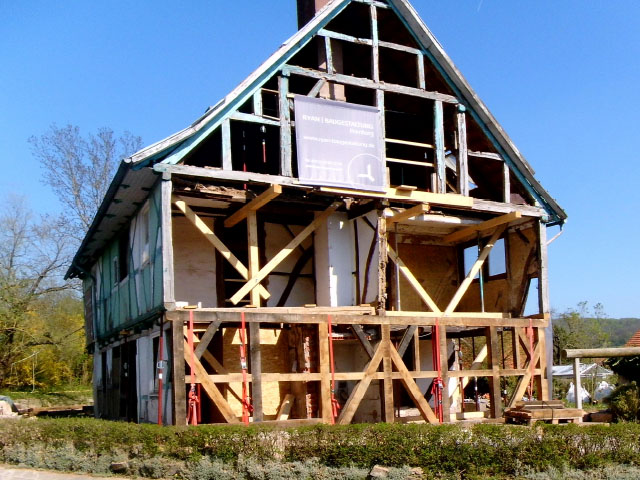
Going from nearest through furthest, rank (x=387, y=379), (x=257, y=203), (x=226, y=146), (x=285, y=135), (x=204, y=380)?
(x=204, y=380) < (x=226, y=146) < (x=257, y=203) < (x=285, y=135) < (x=387, y=379)

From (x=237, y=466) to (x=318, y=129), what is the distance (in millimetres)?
7094

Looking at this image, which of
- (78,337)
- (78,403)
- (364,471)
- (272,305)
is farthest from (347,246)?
(78,337)

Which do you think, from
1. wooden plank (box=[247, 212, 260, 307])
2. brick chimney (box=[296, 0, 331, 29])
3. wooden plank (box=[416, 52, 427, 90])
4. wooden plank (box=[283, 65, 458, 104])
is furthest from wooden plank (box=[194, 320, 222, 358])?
brick chimney (box=[296, 0, 331, 29])

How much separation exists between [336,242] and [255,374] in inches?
166

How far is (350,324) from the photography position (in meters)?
14.9

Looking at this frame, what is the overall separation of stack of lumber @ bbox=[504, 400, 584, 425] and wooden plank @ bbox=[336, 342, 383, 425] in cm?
310

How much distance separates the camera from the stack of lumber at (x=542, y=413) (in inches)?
594

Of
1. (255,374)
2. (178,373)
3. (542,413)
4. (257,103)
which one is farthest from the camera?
(542,413)

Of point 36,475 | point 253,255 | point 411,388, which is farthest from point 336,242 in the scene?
point 36,475

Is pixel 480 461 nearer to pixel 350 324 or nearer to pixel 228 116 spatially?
pixel 350 324

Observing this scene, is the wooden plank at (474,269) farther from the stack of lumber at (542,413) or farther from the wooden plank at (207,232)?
the wooden plank at (207,232)

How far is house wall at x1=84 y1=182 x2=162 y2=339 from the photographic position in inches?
563

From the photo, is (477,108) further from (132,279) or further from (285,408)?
(132,279)

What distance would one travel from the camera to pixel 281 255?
581 inches
